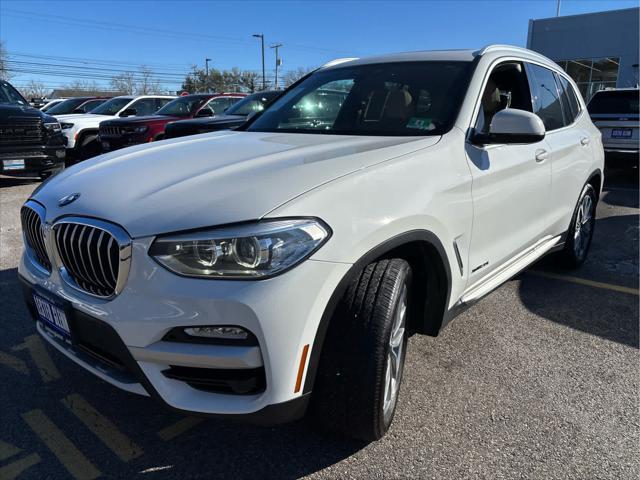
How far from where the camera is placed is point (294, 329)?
1.79m

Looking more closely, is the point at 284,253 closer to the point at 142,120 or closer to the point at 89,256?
the point at 89,256

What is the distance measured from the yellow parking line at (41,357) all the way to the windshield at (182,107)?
26.8ft

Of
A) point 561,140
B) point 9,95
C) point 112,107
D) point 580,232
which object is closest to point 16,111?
point 9,95

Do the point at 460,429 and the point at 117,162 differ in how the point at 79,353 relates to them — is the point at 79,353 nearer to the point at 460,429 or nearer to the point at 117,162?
the point at 117,162

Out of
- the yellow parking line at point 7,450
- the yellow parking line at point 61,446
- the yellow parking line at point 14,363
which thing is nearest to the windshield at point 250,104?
the yellow parking line at point 14,363

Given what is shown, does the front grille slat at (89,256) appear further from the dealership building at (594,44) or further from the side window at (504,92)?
the dealership building at (594,44)

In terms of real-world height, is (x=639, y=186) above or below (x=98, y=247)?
below

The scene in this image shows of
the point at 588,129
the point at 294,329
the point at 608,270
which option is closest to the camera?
the point at 294,329

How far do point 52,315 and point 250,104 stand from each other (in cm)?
800

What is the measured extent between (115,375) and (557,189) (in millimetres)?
3242

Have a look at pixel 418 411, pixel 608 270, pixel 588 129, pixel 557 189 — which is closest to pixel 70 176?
pixel 418 411

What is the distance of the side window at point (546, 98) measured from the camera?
373 cm

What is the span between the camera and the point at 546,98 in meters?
3.90

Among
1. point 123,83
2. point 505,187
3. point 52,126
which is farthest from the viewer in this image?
point 123,83
